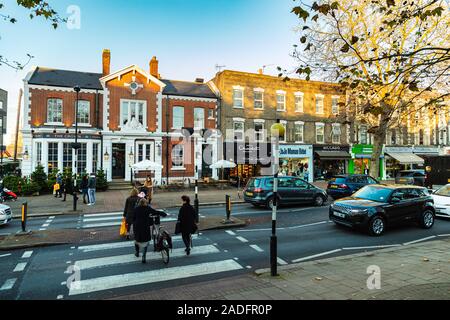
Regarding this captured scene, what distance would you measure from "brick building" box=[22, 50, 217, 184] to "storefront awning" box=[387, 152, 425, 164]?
23008mm

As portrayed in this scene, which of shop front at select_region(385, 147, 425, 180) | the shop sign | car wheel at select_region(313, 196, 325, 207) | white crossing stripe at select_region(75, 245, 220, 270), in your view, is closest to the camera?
white crossing stripe at select_region(75, 245, 220, 270)

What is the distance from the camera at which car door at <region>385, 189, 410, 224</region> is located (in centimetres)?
1070

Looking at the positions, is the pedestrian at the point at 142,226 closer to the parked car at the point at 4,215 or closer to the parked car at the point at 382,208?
the parked car at the point at 382,208

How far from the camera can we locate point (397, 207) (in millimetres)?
10930

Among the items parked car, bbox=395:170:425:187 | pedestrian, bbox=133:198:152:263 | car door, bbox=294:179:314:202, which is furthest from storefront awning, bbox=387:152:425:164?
pedestrian, bbox=133:198:152:263

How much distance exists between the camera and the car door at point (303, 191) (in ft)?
53.9

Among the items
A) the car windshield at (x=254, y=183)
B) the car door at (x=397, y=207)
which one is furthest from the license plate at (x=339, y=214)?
the car windshield at (x=254, y=183)

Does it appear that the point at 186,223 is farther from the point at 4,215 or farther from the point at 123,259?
the point at 4,215

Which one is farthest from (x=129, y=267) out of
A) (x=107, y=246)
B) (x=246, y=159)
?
(x=246, y=159)

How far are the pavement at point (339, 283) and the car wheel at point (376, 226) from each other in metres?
2.69

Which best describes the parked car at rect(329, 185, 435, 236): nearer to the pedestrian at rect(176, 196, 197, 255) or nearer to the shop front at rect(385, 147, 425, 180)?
the pedestrian at rect(176, 196, 197, 255)

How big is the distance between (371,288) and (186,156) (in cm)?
2399

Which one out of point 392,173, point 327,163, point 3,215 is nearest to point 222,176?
point 327,163

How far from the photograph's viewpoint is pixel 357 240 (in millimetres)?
9734
